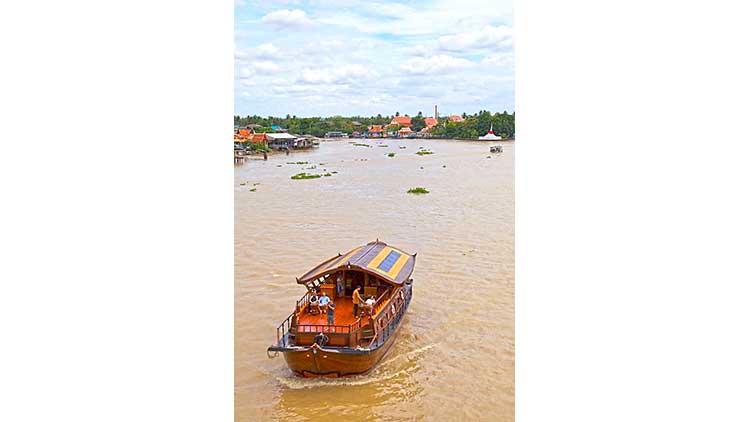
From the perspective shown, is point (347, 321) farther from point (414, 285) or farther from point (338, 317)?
point (414, 285)

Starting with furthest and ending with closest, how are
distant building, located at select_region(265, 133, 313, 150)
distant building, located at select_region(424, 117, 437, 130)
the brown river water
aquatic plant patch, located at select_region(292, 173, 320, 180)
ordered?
distant building, located at select_region(424, 117, 437, 130), distant building, located at select_region(265, 133, 313, 150), aquatic plant patch, located at select_region(292, 173, 320, 180), the brown river water

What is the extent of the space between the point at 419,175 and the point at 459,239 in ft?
11.6

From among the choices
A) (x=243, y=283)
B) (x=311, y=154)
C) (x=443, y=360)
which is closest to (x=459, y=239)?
(x=243, y=283)

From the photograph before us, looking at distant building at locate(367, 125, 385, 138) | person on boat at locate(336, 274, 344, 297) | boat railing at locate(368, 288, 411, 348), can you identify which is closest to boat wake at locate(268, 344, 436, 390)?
boat railing at locate(368, 288, 411, 348)

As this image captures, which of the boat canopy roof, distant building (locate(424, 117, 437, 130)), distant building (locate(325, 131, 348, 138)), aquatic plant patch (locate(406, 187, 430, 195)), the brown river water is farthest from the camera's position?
distant building (locate(424, 117, 437, 130))

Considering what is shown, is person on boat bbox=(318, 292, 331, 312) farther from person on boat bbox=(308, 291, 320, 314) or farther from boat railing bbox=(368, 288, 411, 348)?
boat railing bbox=(368, 288, 411, 348)

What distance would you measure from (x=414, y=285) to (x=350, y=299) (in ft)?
3.18

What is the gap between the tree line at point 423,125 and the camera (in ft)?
32.9

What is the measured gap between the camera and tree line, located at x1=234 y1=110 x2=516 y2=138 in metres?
10.0

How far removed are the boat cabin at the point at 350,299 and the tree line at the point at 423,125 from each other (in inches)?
262

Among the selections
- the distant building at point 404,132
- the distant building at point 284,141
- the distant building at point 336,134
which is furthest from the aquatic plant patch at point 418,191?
the distant building at point 284,141

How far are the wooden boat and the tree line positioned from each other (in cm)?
673
